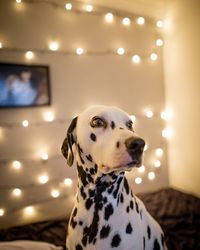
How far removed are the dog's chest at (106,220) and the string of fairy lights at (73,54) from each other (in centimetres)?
128

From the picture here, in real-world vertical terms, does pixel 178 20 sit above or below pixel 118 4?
below

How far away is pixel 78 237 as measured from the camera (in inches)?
46.0

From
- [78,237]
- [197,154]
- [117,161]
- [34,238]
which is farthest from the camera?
[197,154]

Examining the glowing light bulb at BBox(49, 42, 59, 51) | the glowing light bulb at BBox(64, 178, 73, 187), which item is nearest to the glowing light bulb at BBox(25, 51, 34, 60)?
the glowing light bulb at BBox(49, 42, 59, 51)

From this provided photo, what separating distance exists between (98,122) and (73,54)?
1604mm

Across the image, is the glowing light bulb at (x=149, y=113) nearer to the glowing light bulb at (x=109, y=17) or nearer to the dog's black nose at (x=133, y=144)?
the glowing light bulb at (x=109, y=17)

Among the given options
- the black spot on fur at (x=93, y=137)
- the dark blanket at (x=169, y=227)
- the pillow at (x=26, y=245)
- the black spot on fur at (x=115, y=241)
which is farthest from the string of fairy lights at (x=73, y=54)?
the black spot on fur at (x=115, y=241)

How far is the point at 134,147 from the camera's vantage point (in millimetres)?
986

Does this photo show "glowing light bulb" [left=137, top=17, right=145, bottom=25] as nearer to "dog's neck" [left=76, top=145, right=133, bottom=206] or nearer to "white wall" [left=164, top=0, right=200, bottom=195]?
"white wall" [left=164, top=0, right=200, bottom=195]

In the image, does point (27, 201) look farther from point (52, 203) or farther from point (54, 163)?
point (54, 163)

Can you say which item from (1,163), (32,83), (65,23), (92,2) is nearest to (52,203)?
(1,163)

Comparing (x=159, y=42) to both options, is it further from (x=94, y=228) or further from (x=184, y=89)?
(x=94, y=228)

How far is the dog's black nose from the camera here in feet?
3.22

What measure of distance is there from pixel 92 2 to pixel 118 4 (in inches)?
12.0
